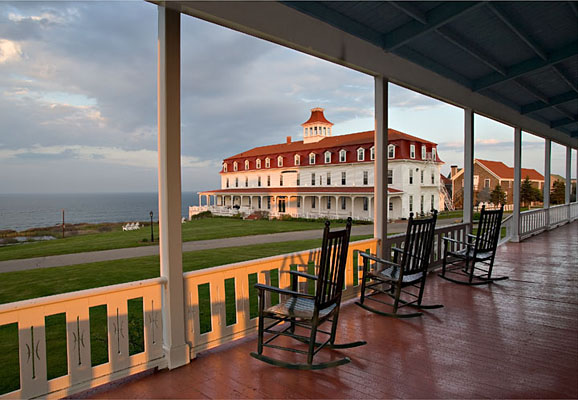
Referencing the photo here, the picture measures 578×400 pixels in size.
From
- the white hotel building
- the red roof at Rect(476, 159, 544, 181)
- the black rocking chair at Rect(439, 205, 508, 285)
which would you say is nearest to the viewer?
the black rocking chair at Rect(439, 205, 508, 285)

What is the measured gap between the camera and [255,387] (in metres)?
2.14

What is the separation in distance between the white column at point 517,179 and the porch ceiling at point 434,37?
67.1 inches

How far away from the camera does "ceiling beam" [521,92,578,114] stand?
257 inches

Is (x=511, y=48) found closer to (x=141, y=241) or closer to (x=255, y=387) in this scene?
(x=255, y=387)

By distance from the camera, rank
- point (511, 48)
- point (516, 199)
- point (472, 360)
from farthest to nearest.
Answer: point (516, 199)
point (511, 48)
point (472, 360)

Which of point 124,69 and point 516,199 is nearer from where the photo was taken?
point 516,199

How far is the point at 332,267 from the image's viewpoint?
95.0 inches

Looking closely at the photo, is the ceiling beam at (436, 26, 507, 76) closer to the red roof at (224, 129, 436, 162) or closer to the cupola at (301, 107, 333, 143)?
the red roof at (224, 129, 436, 162)

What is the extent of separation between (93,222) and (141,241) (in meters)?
3.45

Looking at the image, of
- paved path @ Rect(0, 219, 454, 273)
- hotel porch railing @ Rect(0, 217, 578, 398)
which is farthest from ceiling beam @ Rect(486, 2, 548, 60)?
paved path @ Rect(0, 219, 454, 273)

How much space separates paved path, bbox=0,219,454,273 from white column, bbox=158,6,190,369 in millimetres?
9494

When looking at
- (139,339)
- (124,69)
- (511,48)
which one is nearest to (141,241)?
(124,69)

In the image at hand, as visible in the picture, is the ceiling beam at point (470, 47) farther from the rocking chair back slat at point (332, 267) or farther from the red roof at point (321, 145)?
the red roof at point (321, 145)

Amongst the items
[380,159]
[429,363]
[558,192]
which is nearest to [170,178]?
[429,363]
